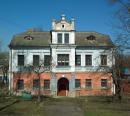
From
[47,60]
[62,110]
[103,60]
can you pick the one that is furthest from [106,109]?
[47,60]

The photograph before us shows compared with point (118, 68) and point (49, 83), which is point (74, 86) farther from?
point (118, 68)

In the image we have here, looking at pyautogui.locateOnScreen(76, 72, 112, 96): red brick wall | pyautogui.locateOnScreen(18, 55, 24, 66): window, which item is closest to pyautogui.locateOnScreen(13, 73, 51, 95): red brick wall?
pyautogui.locateOnScreen(18, 55, 24, 66): window

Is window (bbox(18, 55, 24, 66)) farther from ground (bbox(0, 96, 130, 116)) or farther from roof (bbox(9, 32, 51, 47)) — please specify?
ground (bbox(0, 96, 130, 116))

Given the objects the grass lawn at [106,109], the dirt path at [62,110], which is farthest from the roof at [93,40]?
the dirt path at [62,110]

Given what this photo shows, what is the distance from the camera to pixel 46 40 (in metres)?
58.1

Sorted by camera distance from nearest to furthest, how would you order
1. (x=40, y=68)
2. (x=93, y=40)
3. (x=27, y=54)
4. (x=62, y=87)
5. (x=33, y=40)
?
(x=40, y=68) → (x=27, y=54) → (x=33, y=40) → (x=62, y=87) → (x=93, y=40)

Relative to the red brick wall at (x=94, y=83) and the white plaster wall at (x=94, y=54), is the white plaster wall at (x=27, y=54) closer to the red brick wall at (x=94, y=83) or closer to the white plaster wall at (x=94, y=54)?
the white plaster wall at (x=94, y=54)

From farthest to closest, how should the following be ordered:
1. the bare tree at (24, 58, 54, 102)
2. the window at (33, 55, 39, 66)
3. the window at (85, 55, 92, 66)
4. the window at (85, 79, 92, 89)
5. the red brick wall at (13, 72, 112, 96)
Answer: the window at (85, 55, 92, 66) < the window at (85, 79, 92, 89) < the window at (33, 55, 39, 66) < the red brick wall at (13, 72, 112, 96) < the bare tree at (24, 58, 54, 102)

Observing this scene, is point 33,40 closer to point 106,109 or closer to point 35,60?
point 35,60

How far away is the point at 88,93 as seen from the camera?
56750mm

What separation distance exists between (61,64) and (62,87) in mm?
4463

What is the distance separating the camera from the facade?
5616cm

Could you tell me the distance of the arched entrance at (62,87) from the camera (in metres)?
57.9

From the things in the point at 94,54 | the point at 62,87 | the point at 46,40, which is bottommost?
the point at 62,87
